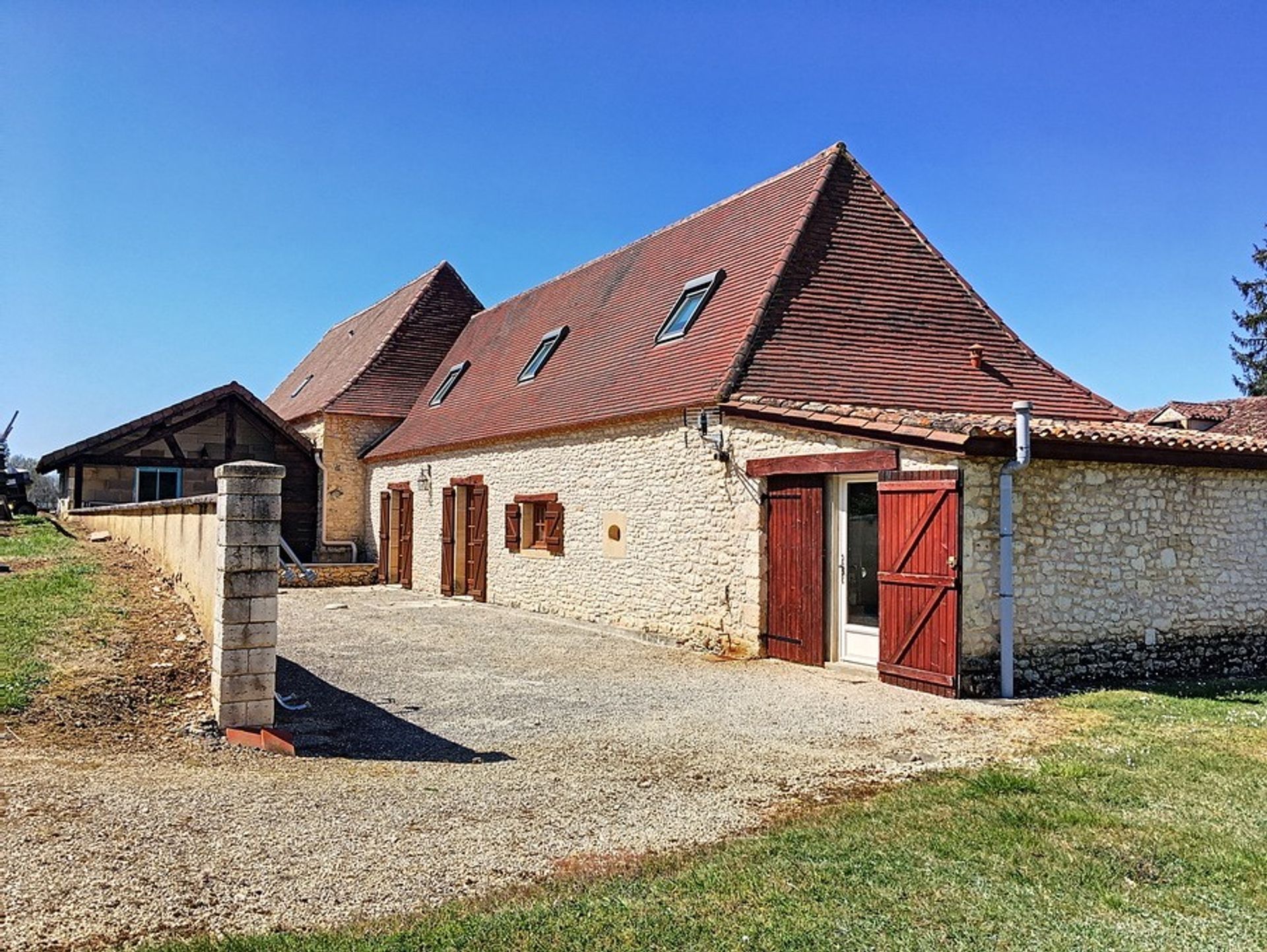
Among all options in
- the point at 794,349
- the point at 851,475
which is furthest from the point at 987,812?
the point at 794,349

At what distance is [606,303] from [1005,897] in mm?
14531

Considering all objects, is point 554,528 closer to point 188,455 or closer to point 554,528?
point 554,528

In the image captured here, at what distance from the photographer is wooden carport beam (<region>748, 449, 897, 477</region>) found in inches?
378

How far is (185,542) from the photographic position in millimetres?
9969

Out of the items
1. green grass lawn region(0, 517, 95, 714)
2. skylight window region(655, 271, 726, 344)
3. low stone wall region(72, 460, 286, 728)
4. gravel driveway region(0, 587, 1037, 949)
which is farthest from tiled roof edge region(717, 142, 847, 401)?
green grass lawn region(0, 517, 95, 714)

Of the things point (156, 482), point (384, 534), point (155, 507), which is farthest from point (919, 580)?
point (156, 482)

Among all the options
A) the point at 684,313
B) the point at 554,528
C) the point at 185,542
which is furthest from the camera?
the point at 554,528

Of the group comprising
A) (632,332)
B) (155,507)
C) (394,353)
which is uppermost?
(394,353)

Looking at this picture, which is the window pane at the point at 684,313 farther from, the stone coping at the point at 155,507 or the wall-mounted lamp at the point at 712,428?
the stone coping at the point at 155,507

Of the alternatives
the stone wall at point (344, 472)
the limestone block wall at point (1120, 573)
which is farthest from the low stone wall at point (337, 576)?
the limestone block wall at point (1120, 573)

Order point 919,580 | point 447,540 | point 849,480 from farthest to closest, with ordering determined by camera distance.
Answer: point 447,540, point 849,480, point 919,580

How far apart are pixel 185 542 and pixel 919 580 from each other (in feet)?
24.7

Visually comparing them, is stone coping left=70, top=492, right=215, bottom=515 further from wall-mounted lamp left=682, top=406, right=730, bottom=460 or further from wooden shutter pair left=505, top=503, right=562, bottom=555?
wall-mounted lamp left=682, top=406, right=730, bottom=460

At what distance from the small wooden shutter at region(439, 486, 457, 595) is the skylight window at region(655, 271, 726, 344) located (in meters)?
6.59
